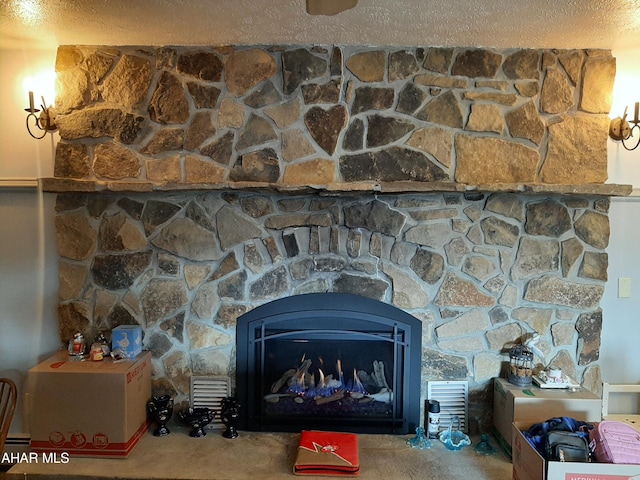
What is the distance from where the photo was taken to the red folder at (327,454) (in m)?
2.03

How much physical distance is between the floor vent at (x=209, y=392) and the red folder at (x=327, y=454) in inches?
18.2

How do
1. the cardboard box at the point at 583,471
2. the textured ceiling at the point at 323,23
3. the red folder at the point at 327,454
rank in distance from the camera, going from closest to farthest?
the cardboard box at the point at 583,471 < the textured ceiling at the point at 323,23 < the red folder at the point at 327,454

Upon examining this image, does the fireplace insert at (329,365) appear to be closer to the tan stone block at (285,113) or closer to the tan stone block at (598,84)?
the tan stone block at (285,113)

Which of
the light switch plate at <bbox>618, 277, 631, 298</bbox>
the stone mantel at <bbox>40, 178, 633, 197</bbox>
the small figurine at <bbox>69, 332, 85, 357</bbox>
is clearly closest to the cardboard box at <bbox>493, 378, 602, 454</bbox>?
the light switch plate at <bbox>618, 277, 631, 298</bbox>

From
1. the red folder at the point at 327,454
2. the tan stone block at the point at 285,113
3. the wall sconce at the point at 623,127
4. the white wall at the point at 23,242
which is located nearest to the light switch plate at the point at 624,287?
the wall sconce at the point at 623,127

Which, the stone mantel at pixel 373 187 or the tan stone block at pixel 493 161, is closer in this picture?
the stone mantel at pixel 373 187

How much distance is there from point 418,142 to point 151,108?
1330mm

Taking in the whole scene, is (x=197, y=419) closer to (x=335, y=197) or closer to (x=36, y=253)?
(x=36, y=253)

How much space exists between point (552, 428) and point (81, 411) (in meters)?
2.04

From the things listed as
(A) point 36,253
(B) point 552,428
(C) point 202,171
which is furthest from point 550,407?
(A) point 36,253

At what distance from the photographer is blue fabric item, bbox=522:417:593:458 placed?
1908 mm

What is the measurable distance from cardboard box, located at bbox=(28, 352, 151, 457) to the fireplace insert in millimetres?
577

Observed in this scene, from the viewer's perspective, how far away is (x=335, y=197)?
2.34 metres

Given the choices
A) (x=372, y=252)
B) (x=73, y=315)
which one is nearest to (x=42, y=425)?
(x=73, y=315)
